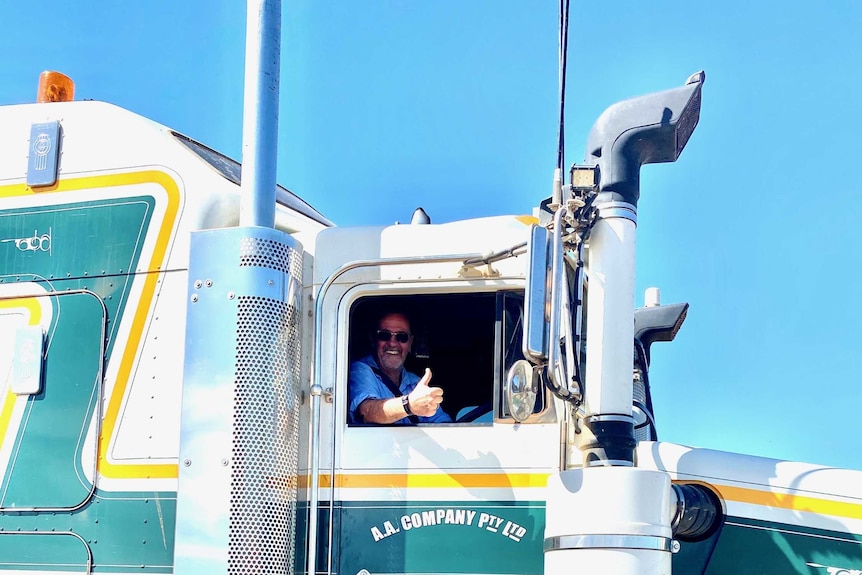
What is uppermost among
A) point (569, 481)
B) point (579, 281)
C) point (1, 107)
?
point (1, 107)

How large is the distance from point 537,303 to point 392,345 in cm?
134

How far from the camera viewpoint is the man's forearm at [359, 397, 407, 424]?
5.45 m

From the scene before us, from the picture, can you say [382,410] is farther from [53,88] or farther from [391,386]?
[53,88]

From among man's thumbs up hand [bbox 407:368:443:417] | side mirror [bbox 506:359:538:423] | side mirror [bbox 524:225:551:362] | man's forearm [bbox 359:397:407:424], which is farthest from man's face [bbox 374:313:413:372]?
side mirror [bbox 524:225:551:362]

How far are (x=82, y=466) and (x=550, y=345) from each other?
2408 mm

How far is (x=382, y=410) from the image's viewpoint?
18.1ft

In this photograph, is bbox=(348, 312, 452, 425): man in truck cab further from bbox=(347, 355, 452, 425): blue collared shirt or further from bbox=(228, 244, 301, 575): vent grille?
bbox=(228, 244, 301, 575): vent grille

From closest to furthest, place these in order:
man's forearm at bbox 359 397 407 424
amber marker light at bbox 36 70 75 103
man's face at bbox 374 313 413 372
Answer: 1. man's forearm at bbox 359 397 407 424
2. man's face at bbox 374 313 413 372
3. amber marker light at bbox 36 70 75 103

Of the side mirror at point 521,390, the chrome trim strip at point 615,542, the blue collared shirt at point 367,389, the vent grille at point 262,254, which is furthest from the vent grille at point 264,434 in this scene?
the chrome trim strip at point 615,542

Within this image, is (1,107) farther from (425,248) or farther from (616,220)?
(616,220)

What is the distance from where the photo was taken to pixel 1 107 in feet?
21.0

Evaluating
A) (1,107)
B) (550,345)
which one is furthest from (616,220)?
(1,107)

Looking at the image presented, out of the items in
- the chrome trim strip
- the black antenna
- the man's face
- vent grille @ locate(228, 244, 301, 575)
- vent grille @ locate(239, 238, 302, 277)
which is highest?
the black antenna

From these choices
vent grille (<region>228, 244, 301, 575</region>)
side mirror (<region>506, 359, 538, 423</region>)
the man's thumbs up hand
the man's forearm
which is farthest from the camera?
the man's forearm
